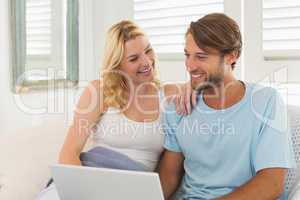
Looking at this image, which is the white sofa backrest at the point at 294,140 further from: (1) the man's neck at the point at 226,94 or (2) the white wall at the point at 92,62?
(2) the white wall at the point at 92,62

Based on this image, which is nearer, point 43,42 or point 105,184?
point 105,184

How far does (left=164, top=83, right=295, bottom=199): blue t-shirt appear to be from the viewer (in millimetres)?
1323

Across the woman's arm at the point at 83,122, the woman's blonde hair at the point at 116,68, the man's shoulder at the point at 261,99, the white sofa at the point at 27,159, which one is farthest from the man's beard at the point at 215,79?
the white sofa at the point at 27,159

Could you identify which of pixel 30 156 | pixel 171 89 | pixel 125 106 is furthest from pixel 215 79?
pixel 30 156

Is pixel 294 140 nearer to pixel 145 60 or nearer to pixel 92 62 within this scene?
pixel 145 60

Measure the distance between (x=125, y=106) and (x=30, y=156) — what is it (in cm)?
42

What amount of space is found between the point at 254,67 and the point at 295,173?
669mm

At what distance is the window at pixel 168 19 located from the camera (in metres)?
2.19

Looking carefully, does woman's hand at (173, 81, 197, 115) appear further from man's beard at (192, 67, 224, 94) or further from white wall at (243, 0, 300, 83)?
white wall at (243, 0, 300, 83)

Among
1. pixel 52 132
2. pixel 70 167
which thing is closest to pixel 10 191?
pixel 52 132

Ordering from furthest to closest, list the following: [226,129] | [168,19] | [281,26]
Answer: [168,19] → [281,26] → [226,129]

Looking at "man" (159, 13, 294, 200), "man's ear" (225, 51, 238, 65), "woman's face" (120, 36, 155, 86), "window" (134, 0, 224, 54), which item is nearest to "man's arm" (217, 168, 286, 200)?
"man" (159, 13, 294, 200)

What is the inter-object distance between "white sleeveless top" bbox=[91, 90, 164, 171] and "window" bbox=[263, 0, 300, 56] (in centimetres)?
58

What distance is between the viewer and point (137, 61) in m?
1.72
